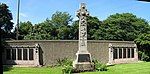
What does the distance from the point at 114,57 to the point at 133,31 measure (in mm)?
24563

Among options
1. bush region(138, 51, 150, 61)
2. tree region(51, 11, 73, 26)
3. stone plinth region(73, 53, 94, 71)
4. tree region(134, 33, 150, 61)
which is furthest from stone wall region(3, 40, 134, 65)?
tree region(51, 11, 73, 26)

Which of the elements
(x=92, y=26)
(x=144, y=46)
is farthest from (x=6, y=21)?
(x=144, y=46)

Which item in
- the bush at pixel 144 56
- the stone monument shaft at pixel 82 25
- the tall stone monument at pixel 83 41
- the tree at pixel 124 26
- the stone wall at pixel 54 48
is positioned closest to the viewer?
the tall stone monument at pixel 83 41

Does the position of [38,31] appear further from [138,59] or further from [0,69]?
[0,69]

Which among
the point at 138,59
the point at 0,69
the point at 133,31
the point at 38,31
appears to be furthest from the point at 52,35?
the point at 0,69

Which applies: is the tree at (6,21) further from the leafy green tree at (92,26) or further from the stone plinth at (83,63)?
the stone plinth at (83,63)

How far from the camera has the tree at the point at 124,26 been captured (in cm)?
5325

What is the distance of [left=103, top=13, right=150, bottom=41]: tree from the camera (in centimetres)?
5325

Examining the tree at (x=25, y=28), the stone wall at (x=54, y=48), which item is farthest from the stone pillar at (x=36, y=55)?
the tree at (x=25, y=28)

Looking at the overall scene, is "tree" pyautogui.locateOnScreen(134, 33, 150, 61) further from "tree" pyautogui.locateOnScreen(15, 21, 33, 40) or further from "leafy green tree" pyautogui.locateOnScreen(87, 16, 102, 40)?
"tree" pyautogui.locateOnScreen(15, 21, 33, 40)

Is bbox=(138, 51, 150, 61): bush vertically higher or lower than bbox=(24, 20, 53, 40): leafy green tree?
lower

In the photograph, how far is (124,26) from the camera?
56.7 m

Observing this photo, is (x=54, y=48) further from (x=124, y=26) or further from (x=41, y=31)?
(x=124, y=26)

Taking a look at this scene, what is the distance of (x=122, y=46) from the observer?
109 feet
